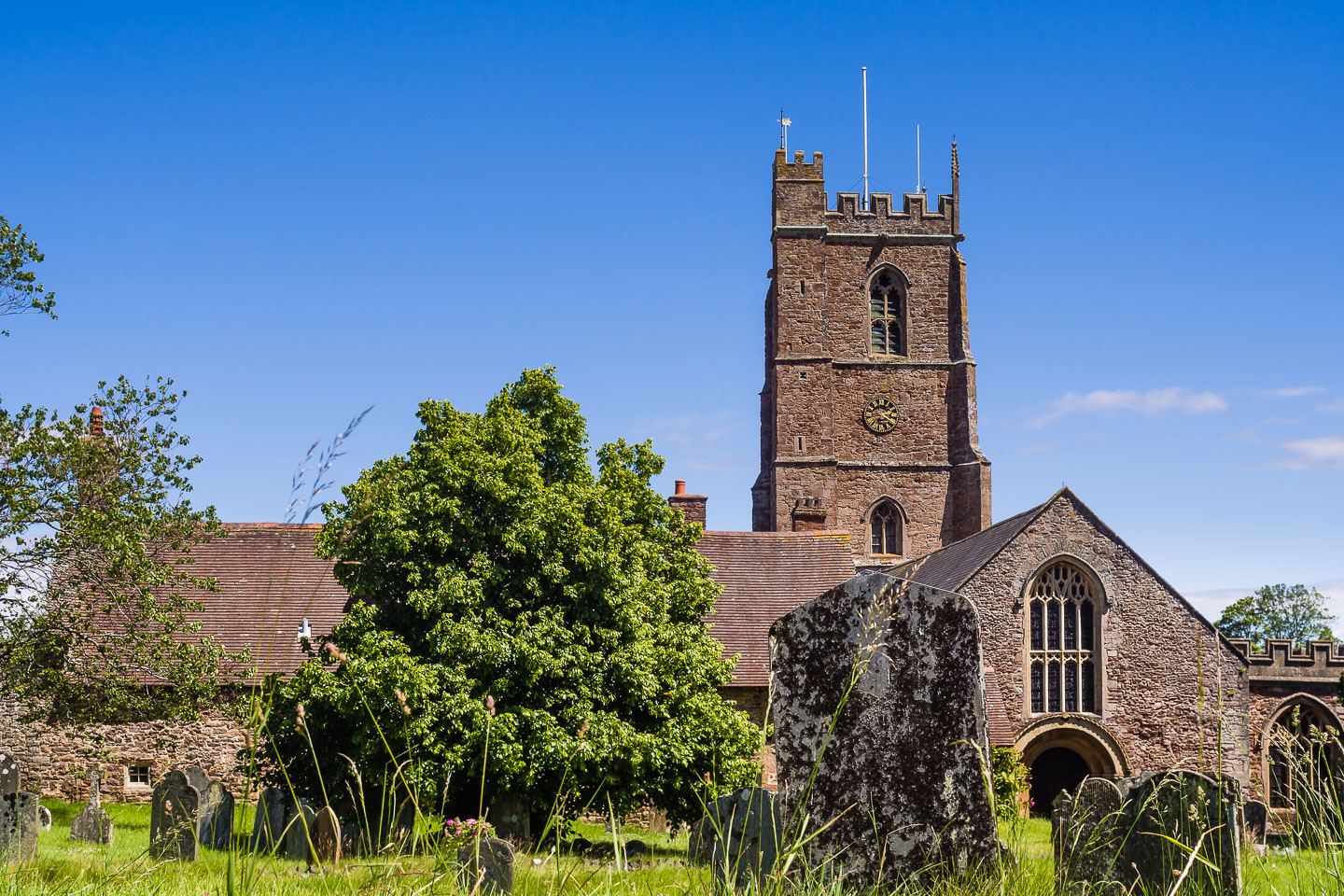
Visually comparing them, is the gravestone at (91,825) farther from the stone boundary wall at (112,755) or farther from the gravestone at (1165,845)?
the gravestone at (1165,845)

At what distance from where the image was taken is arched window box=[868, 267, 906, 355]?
40938mm

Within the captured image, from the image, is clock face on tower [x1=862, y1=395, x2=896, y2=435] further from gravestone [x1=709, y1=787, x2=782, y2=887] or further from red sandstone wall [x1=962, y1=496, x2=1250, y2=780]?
gravestone [x1=709, y1=787, x2=782, y2=887]

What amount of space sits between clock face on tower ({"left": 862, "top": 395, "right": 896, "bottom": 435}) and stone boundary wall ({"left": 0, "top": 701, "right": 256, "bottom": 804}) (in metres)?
25.6

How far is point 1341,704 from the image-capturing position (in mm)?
26812

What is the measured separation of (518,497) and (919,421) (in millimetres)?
27640

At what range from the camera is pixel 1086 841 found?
5887 millimetres

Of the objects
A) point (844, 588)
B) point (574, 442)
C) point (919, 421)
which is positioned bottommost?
point (844, 588)

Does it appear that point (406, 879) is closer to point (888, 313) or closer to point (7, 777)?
point (7, 777)

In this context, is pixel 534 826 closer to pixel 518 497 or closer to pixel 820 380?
pixel 518 497

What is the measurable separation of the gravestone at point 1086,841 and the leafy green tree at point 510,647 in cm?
536

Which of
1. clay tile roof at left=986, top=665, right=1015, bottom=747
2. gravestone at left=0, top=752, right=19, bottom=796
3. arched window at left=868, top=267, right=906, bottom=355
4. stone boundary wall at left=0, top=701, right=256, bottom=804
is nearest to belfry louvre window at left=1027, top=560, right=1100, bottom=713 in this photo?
clay tile roof at left=986, top=665, right=1015, bottom=747

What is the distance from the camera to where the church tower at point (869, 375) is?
3853 cm

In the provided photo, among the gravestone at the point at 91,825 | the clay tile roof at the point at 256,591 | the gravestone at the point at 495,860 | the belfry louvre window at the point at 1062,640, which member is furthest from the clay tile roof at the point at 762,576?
the gravestone at the point at 495,860

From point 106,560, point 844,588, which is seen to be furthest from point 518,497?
point 844,588
